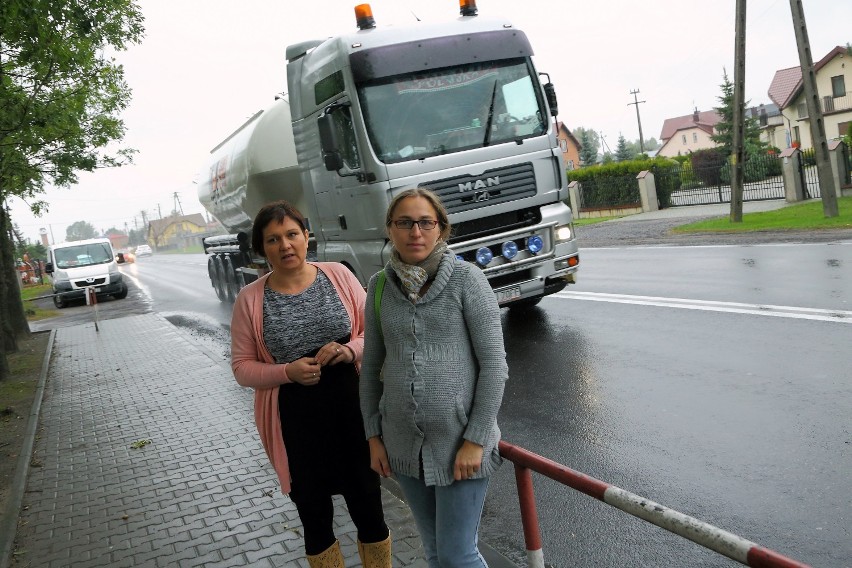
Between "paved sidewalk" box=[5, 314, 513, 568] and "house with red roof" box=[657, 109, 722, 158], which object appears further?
"house with red roof" box=[657, 109, 722, 158]

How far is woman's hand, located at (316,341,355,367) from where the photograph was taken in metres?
3.17

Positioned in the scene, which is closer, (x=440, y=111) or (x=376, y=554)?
(x=376, y=554)

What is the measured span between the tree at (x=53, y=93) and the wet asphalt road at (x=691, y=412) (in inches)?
280

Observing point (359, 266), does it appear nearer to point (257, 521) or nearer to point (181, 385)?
point (181, 385)

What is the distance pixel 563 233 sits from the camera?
9266 millimetres

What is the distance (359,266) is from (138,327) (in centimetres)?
1053

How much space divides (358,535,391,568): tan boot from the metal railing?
75 cm

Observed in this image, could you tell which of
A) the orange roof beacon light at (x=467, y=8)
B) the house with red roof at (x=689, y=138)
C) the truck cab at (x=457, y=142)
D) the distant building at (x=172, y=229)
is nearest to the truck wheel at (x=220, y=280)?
the truck cab at (x=457, y=142)

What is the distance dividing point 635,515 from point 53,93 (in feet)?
50.3

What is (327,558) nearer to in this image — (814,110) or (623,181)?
(814,110)

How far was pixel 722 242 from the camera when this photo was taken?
16406 millimetres

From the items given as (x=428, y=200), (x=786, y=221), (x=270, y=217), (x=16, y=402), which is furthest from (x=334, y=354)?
(x=786, y=221)

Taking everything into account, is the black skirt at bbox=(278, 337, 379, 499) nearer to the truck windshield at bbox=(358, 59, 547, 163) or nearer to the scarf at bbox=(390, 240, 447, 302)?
the scarf at bbox=(390, 240, 447, 302)

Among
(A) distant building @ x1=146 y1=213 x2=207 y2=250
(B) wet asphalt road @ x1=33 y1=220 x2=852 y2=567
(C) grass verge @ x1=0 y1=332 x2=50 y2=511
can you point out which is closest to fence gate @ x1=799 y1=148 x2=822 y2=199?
(B) wet asphalt road @ x1=33 y1=220 x2=852 y2=567
